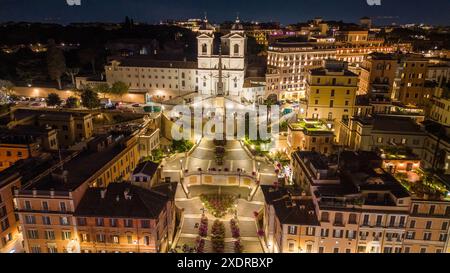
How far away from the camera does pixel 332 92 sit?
62.9m

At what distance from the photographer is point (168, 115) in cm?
6788

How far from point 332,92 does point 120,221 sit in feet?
144

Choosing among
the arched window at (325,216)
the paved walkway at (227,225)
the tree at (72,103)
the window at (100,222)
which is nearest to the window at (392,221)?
the arched window at (325,216)

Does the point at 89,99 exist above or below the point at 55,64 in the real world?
below

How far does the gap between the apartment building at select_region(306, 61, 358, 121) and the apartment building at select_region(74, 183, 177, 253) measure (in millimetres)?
37973

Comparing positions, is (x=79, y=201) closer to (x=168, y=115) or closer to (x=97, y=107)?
(x=168, y=115)

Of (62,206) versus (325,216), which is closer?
(325,216)

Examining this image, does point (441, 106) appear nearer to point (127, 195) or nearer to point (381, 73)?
point (381, 73)

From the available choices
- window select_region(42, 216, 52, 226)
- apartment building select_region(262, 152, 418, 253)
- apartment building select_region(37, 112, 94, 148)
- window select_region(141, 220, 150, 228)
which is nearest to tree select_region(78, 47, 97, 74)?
apartment building select_region(37, 112, 94, 148)

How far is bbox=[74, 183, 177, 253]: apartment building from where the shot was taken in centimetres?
3288

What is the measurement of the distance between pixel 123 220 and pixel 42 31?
364 feet

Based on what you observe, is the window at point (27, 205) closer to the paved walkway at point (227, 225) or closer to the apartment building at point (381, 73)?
the paved walkway at point (227, 225)

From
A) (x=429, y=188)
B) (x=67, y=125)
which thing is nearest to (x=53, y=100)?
(x=67, y=125)

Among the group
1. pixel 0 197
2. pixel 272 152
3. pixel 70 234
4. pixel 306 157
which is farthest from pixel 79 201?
pixel 272 152
